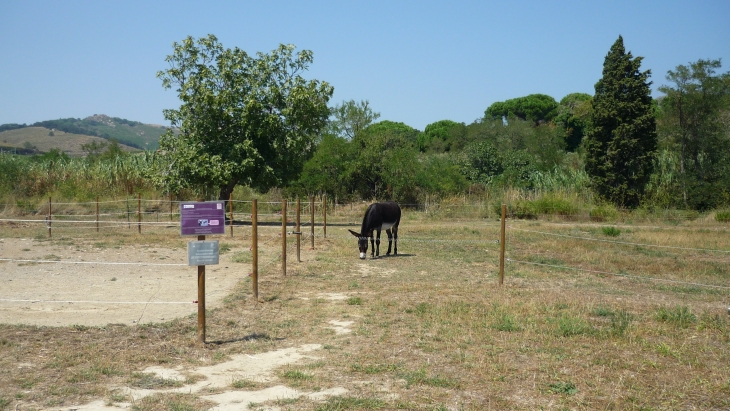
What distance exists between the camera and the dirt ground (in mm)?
8086

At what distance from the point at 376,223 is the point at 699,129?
73.2 feet

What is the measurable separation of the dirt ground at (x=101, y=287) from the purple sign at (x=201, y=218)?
58.6 inches

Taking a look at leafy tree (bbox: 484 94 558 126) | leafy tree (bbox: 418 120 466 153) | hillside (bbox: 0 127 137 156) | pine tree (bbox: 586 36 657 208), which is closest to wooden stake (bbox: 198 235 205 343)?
pine tree (bbox: 586 36 657 208)

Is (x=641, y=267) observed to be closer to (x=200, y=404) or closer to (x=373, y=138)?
(x=200, y=404)

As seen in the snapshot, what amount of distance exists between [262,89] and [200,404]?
2201cm

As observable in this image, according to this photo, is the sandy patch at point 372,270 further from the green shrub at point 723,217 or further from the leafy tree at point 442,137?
the leafy tree at point 442,137

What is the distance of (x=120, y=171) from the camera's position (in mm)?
31516

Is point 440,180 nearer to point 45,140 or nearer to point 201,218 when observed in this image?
point 201,218

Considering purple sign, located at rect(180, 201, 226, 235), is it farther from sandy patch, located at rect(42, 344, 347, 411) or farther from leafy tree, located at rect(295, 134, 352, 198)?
leafy tree, located at rect(295, 134, 352, 198)

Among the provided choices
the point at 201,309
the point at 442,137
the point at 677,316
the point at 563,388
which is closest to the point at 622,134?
the point at 677,316

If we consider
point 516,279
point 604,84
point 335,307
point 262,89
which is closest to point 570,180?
point 604,84

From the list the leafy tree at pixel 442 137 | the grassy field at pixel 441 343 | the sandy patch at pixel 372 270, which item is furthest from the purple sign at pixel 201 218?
the leafy tree at pixel 442 137

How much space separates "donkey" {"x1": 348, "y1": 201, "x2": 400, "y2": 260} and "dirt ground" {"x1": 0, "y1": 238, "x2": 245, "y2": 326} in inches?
124

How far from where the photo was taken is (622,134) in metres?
29.0
